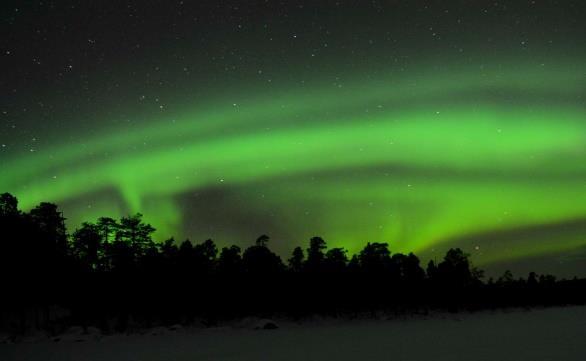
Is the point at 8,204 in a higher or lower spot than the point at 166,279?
higher

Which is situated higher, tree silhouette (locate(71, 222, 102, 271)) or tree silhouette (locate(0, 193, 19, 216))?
tree silhouette (locate(0, 193, 19, 216))

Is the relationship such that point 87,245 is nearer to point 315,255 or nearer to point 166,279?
point 166,279

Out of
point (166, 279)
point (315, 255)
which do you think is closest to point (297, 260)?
point (315, 255)

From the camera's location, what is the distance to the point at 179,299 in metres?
73.7

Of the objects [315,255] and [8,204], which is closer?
[8,204]

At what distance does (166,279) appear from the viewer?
235 feet

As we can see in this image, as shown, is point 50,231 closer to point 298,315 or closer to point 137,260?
point 137,260

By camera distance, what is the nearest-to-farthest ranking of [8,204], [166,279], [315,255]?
[8,204], [166,279], [315,255]

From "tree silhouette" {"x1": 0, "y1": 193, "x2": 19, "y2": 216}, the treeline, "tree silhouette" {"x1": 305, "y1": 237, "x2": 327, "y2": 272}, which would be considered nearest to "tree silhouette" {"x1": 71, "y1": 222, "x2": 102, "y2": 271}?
the treeline

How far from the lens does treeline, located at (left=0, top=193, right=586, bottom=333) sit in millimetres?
60916

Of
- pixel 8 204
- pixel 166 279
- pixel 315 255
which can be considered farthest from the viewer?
pixel 315 255

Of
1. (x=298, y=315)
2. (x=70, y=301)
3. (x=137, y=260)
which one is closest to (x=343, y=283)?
(x=298, y=315)

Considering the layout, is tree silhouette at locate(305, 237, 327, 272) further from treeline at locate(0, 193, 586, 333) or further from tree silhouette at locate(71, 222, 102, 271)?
tree silhouette at locate(71, 222, 102, 271)

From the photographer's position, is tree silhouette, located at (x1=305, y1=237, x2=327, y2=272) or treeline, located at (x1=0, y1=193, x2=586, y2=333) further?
tree silhouette, located at (x1=305, y1=237, x2=327, y2=272)
